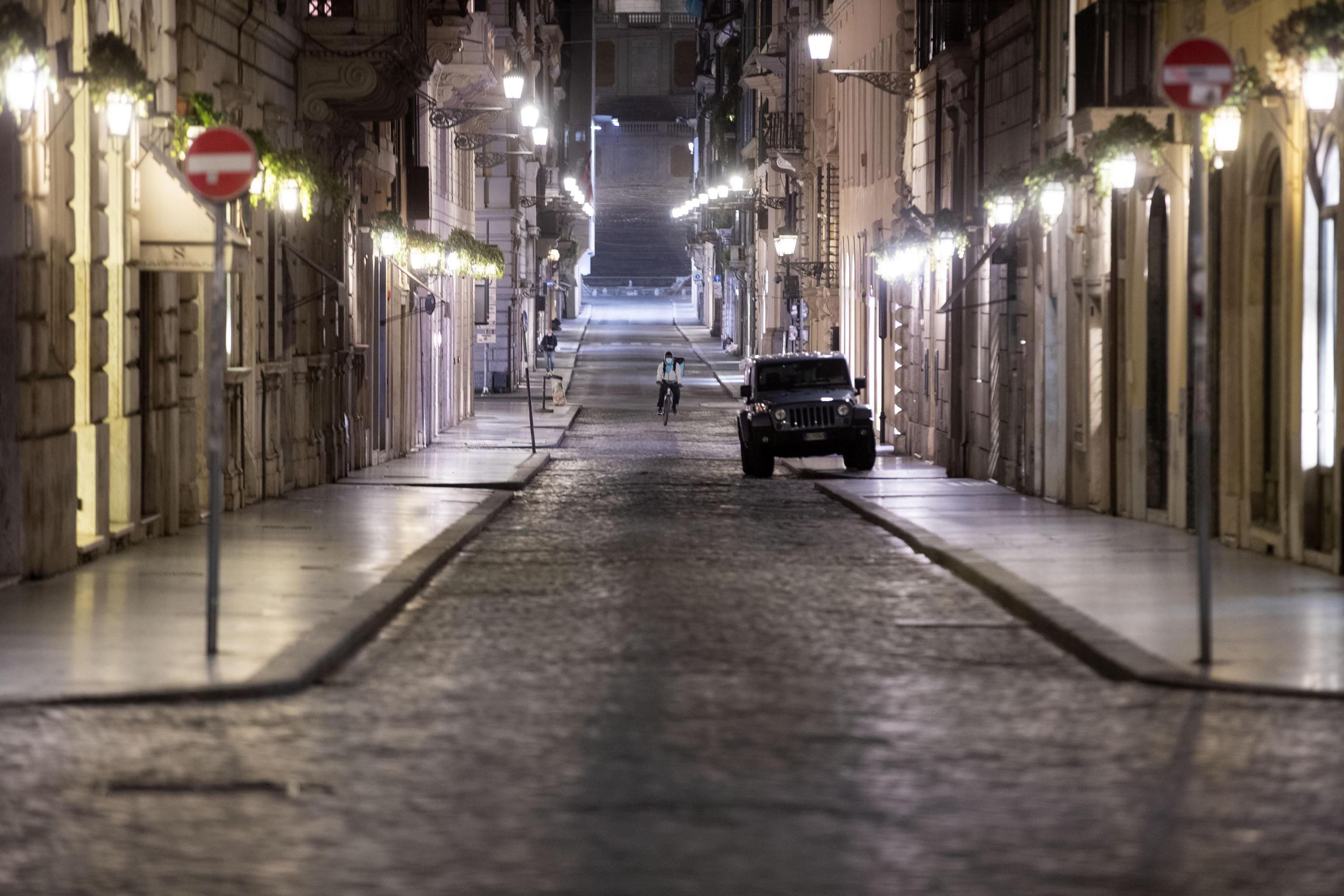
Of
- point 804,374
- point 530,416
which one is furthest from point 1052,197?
point 530,416

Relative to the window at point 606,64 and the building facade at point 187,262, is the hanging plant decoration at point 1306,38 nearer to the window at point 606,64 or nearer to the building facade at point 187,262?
the building facade at point 187,262

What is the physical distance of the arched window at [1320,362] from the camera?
16.9m

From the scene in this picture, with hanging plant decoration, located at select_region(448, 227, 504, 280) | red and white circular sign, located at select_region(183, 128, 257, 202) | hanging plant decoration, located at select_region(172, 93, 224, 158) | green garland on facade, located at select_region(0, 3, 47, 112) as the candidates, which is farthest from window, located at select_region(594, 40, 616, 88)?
red and white circular sign, located at select_region(183, 128, 257, 202)

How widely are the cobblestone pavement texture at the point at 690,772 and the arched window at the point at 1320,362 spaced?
352 cm

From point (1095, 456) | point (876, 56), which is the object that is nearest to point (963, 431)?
point (1095, 456)

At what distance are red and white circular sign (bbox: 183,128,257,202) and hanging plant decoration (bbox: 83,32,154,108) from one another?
4574 millimetres

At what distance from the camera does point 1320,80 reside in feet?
50.7

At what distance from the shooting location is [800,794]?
8.58 m

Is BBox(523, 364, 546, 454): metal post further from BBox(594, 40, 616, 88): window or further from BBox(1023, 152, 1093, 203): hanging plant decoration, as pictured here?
BBox(594, 40, 616, 88): window

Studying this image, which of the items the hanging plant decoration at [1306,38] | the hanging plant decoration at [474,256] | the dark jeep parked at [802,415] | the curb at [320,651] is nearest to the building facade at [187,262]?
the curb at [320,651]

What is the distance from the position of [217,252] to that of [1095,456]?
45.3ft

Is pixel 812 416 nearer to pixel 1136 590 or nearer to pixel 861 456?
pixel 861 456

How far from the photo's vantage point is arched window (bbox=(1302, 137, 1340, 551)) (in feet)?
55.6

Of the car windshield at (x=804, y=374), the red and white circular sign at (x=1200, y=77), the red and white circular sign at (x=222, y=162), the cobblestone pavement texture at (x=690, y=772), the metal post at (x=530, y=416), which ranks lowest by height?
the cobblestone pavement texture at (x=690, y=772)
